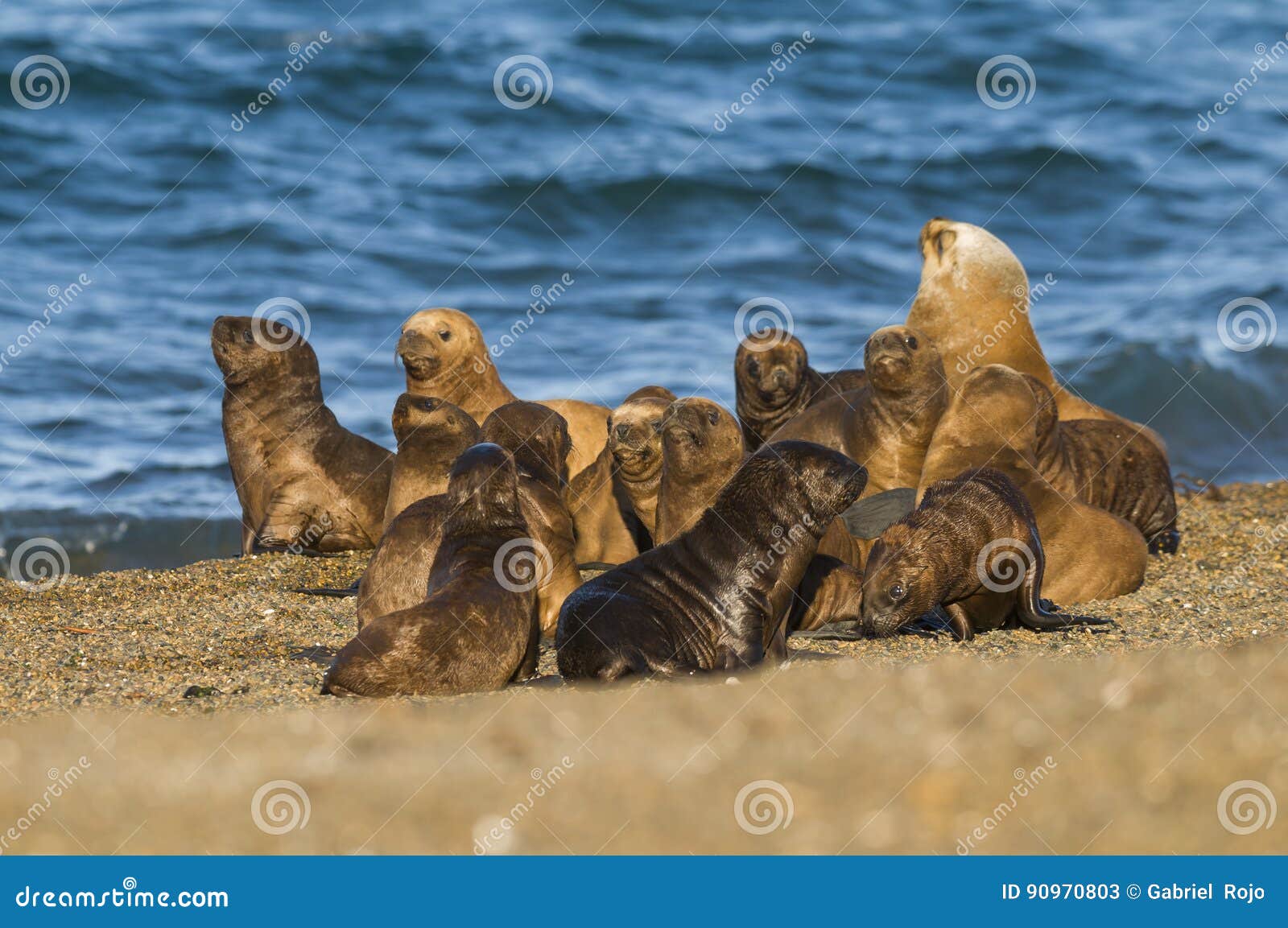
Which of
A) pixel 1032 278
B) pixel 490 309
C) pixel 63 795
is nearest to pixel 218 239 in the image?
pixel 490 309

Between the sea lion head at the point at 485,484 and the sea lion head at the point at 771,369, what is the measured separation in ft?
11.5

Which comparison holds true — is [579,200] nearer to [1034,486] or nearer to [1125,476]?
[1125,476]

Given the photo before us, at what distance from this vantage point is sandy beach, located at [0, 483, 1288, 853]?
4.17m

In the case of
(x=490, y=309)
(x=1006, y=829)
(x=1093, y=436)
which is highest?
(x=490, y=309)

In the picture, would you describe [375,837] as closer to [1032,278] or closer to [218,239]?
[218,239]

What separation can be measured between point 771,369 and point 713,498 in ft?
9.71

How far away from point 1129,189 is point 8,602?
59.1 feet

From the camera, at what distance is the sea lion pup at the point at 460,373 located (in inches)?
388

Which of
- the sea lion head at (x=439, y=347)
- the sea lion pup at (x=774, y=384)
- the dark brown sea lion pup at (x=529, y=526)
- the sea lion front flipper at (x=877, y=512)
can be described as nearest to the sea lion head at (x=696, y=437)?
the dark brown sea lion pup at (x=529, y=526)

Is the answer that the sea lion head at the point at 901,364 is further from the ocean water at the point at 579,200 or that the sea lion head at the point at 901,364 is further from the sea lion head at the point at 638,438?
the ocean water at the point at 579,200

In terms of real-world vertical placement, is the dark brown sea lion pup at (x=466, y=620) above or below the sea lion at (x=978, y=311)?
below

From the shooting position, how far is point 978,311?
34.5 feet

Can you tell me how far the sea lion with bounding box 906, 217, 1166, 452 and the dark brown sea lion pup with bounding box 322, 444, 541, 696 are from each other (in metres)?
4.24

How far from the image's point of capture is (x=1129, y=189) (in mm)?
22469
